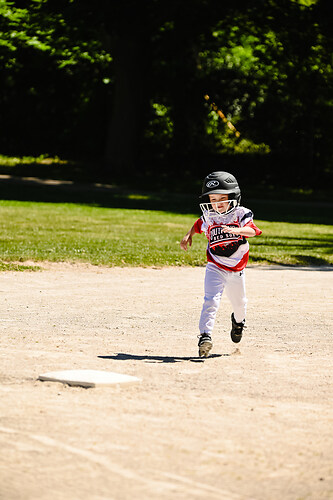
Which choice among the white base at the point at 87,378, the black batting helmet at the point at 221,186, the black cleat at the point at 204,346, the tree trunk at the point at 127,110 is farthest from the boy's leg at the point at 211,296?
the tree trunk at the point at 127,110

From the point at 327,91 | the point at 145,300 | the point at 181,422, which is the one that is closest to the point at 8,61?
the point at 327,91

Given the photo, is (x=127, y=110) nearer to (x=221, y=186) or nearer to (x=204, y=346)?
(x=221, y=186)

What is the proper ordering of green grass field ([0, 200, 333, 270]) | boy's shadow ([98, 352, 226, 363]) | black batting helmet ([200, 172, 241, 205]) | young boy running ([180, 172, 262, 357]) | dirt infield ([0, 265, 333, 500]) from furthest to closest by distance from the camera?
1. green grass field ([0, 200, 333, 270])
2. young boy running ([180, 172, 262, 357])
3. black batting helmet ([200, 172, 241, 205])
4. boy's shadow ([98, 352, 226, 363])
5. dirt infield ([0, 265, 333, 500])

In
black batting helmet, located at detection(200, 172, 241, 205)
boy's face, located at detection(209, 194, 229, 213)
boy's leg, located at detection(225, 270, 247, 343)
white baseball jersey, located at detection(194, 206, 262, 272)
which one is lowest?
boy's leg, located at detection(225, 270, 247, 343)

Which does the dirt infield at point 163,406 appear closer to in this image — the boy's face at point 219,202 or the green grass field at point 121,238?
the boy's face at point 219,202

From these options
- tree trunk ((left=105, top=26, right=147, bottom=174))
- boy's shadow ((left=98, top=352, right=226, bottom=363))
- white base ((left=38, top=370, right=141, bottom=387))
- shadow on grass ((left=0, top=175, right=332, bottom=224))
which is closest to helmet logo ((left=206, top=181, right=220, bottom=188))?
boy's shadow ((left=98, top=352, right=226, bottom=363))

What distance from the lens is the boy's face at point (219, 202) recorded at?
829 centimetres

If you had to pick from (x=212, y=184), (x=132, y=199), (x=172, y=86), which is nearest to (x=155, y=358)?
(x=212, y=184)

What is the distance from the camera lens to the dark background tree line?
3469 cm

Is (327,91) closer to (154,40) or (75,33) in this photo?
(154,40)

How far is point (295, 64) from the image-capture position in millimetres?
36531

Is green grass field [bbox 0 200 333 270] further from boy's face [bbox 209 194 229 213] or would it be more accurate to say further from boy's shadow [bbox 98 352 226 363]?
boy's face [bbox 209 194 229 213]

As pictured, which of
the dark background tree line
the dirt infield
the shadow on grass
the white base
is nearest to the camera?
the dirt infield

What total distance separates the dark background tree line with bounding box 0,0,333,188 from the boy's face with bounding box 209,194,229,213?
1035 inches
